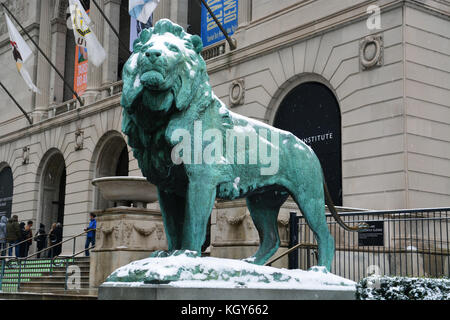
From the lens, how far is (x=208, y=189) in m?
5.04

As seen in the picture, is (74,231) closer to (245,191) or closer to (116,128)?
(116,128)

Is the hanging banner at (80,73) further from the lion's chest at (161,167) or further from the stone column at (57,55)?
the lion's chest at (161,167)

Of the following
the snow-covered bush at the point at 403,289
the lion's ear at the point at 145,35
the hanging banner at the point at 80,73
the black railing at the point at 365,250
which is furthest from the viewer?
the hanging banner at the point at 80,73

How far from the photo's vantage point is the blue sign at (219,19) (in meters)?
26.2

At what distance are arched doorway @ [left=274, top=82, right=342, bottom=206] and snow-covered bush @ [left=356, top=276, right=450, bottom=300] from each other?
46.2 ft

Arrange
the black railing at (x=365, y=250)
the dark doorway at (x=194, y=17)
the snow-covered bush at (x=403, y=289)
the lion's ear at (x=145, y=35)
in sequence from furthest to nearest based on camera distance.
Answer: the dark doorway at (x=194, y=17), the black railing at (x=365, y=250), the snow-covered bush at (x=403, y=289), the lion's ear at (x=145, y=35)

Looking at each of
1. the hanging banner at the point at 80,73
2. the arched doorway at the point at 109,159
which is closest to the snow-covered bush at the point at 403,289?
the arched doorway at the point at 109,159

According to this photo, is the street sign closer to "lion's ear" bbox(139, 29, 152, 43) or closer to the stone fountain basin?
the stone fountain basin

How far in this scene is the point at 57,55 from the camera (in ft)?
127

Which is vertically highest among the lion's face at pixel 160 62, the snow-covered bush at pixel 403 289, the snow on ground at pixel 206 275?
the lion's face at pixel 160 62

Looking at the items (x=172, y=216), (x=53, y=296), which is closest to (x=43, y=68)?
(x=53, y=296)

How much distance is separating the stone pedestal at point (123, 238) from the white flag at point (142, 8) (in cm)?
919

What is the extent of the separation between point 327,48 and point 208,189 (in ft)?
55.8

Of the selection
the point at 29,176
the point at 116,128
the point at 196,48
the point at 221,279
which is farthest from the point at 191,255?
the point at 29,176
